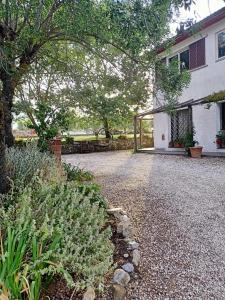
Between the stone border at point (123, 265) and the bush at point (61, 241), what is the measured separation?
0.15m

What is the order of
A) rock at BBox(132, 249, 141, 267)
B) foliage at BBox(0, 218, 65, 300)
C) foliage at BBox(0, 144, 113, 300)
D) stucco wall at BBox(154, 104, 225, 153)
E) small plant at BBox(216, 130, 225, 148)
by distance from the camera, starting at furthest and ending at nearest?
stucco wall at BBox(154, 104, 225, 153) < small plant at BBox(216, 130, 225, 148) < rock at BBox(132, 249, 141, 267) < foliage at BBox(0, 144, 113, 300) < foliage at BBox(0, 218, 65, 300)

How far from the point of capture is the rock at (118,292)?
2.88 metres

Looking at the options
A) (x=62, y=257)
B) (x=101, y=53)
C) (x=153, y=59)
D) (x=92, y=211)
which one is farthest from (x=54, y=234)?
(x=101, y=53)

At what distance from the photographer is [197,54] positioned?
14312 millimetres

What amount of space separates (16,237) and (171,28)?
4359 millimetres

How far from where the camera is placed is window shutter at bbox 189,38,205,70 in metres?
14.0

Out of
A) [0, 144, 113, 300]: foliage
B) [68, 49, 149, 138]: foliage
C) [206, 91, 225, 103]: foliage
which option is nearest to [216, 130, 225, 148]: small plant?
[206, 91, 225, 103]: foliage

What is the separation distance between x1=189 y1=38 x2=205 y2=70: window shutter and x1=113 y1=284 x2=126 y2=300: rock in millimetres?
12905

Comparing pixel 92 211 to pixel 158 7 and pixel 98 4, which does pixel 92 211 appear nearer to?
pixel 158 7

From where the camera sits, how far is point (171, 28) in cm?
537

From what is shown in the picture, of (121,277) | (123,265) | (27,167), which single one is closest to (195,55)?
(27,167)

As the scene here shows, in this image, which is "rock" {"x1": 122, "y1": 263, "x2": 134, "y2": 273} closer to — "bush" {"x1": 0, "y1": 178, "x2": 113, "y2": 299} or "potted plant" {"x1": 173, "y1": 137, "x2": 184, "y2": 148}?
"bush" {"x1": 0, "y1": 178, "x2": 113, "y2": 299}

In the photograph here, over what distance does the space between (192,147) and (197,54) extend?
4542 millimetres

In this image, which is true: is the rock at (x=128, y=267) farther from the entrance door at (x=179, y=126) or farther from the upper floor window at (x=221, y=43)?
the entrance door at (x=179, y=126)
